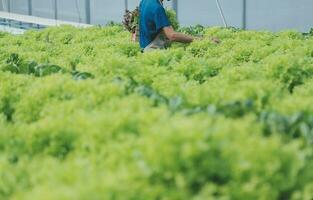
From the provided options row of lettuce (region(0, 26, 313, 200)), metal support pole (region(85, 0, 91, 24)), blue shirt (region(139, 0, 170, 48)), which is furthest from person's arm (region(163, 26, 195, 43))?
metal support pole (region(85, 0, 91, 24))

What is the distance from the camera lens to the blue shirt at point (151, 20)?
805 cm

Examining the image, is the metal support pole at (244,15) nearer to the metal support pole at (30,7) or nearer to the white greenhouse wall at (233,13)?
the white greenhouse wall at (233,13)

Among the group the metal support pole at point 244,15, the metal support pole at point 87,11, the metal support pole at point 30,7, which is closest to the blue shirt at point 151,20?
the metal support pole at point 244,15

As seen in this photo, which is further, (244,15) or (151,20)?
(244,15)

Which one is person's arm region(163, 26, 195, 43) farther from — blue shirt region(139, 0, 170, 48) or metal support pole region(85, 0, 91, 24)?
metal support pole region(85, 0, 91, 24)

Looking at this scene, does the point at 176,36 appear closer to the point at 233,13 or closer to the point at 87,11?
the point at 233,13

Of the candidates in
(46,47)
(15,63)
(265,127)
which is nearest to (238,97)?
(265,127)

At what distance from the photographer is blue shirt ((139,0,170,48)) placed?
8.05 metres

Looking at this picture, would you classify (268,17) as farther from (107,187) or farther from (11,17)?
(11,17)

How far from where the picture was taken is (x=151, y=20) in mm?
8266

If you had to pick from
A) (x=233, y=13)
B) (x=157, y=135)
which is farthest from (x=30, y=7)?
(x=157, y=135)

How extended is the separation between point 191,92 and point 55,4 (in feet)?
60.9

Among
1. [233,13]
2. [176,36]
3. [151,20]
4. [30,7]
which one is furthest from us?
[30,7]

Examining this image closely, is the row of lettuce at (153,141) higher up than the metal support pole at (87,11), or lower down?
lower down
